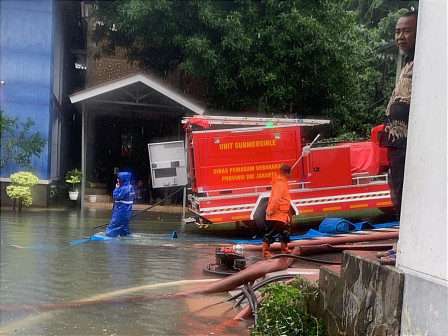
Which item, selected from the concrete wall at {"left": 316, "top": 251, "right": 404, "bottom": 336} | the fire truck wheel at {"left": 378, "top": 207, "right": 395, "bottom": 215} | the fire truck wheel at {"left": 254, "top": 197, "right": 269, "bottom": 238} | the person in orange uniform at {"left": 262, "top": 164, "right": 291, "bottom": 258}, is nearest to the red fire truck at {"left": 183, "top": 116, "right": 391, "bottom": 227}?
the fire truck wheel at {"left": 254, "top": 197, "right": 269, "bottom": 238}

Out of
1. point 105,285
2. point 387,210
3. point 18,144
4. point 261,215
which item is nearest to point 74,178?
point 18,144

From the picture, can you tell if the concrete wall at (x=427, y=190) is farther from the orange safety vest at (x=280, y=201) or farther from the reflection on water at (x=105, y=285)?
the orange safety vest at (x=280, y=201)

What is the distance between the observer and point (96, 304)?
5953 millimetres

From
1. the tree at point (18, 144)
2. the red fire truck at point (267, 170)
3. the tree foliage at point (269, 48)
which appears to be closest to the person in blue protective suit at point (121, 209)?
the red fire truck at point (267, 170)

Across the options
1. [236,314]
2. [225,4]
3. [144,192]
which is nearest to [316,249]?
[236,314]

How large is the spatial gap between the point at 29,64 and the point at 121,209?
31.2 ft

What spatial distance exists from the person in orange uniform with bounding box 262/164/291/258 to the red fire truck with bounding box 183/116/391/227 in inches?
115

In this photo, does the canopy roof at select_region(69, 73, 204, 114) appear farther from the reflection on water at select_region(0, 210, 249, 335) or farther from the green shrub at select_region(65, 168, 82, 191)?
the reflection on water at select_region(0, 210, 249, 335)

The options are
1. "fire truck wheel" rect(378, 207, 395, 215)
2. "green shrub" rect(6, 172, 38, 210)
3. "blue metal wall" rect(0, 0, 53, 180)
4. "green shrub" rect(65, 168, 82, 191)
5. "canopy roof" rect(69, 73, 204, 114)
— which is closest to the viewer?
"fire truck wheel" rect(378, 207, 395, 215)

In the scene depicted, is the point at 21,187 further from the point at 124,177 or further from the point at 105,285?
the point at 105,285

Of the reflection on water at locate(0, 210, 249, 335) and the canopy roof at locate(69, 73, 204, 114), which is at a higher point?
the canopy roof at locate(69, 73, 204, 114)

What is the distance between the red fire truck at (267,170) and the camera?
40.0ft

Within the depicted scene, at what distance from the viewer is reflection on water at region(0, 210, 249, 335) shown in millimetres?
5203

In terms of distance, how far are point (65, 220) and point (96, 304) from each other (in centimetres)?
938
